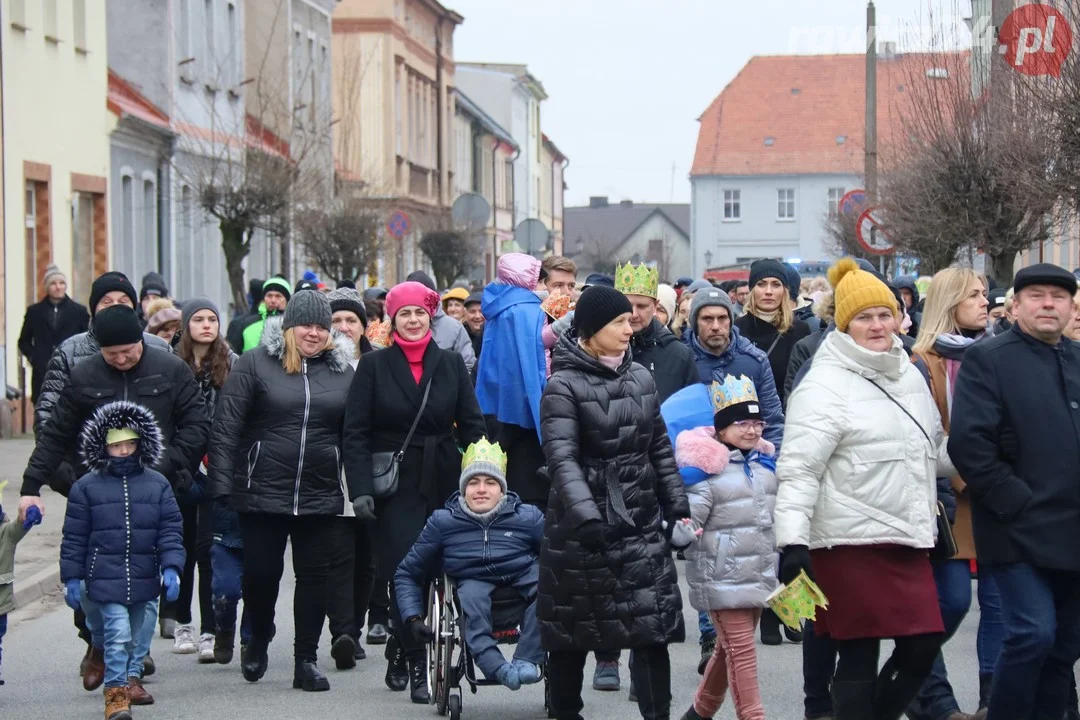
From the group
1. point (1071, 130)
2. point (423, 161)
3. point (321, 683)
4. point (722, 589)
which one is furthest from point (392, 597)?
point (423, 161)

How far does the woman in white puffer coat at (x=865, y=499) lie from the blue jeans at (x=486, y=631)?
1.63 m

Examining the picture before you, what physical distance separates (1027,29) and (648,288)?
19.4ft

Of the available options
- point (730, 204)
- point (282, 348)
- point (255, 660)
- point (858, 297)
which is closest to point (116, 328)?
point (282, 348)

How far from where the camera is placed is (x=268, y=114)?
135 ft

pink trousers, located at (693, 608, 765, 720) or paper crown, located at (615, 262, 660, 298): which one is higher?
paper crown, located at (615, 262, 660, 298)

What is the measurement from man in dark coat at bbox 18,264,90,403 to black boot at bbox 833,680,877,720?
1460 cm

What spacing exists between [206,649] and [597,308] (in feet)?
13.4

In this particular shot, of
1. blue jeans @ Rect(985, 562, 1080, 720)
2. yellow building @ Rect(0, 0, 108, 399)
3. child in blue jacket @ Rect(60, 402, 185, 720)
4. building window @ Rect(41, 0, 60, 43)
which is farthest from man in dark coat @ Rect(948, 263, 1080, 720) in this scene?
building window @ Rect(41, 0, 60, 43)

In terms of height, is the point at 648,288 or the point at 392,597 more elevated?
the point at 648,288

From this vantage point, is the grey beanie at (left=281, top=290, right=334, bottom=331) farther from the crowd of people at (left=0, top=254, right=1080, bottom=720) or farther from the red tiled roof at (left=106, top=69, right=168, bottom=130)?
the red tiled roof at (left=106, top=69, right=168, bottom=130)

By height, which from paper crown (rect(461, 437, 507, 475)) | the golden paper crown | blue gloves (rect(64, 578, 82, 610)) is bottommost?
blue gloves (rect(64, 578, 82, 610))

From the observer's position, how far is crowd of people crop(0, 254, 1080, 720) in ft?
22.3

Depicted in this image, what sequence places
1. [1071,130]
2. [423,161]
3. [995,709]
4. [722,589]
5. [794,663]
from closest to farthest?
1. [995,709]
2. [722,589]
3. [794,663]
4. [1071,130]
5. [423,161]

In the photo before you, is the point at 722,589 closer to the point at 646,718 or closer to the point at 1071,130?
the point at 646,718
